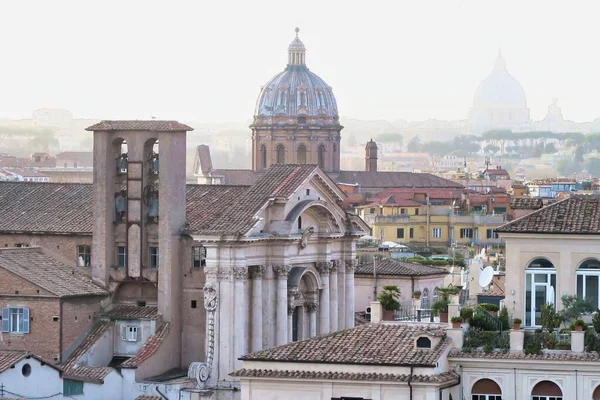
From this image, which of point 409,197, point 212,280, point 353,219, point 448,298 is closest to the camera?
point 448,298

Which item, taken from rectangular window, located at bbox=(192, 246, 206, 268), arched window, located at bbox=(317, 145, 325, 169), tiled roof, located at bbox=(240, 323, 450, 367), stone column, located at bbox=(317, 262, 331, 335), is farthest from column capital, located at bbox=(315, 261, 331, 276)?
arched window, located at bbox=(317, 145, 325, 169)

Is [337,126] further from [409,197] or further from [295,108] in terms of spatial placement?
[409,197]

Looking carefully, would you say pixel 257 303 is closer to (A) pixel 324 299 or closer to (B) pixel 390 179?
(A) pixel 324 299

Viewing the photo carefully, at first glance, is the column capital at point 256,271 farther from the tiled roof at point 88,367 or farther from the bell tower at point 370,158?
the bell tower at point 370,158

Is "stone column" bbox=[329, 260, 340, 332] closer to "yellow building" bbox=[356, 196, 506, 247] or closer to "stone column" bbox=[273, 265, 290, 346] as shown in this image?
"stone column" bbox=[273, 265, 290, 346]

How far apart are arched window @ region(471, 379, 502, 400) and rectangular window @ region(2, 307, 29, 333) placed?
17.9 m

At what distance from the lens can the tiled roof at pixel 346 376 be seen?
37844mm

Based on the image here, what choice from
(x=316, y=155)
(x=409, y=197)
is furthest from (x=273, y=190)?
(x=316, y=155)

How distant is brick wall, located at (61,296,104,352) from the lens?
54.6 meters

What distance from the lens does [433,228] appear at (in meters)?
129

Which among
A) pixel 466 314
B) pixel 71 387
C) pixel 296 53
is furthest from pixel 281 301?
pixel 296 53

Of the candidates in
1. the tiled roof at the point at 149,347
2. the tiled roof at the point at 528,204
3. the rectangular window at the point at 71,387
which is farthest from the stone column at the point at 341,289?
the tiled roof at the point at 528,204

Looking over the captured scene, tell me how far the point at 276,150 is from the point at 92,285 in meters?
104

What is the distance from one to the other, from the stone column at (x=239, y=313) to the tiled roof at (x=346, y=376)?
16078 millimetres
